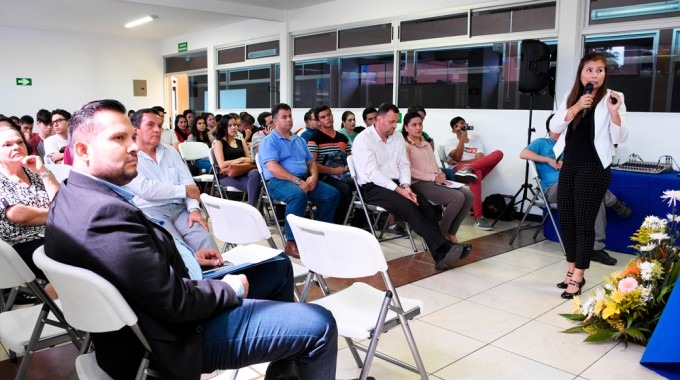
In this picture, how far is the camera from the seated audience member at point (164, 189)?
3.08 m

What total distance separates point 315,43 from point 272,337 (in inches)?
322

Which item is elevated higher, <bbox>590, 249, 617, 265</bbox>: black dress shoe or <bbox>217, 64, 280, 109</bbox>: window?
<bbox>217, 64, 280, 109</bbox>: window

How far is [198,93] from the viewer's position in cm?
1262

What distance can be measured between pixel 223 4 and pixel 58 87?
5.39m

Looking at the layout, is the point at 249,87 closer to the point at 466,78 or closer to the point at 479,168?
the point at 466,78

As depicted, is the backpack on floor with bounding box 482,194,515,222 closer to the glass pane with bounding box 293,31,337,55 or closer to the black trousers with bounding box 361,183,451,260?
the black trousers with bounding box 361,183,451,260

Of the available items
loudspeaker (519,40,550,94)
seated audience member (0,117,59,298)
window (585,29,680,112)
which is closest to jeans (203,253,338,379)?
seated audience member (0,117,59,298)

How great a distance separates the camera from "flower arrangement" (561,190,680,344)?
276 cm

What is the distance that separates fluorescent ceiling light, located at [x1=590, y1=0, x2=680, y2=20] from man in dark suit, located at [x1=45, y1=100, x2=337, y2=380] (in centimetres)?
543

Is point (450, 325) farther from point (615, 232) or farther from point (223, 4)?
point (223, 4)

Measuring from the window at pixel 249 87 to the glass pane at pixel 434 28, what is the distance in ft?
10.4

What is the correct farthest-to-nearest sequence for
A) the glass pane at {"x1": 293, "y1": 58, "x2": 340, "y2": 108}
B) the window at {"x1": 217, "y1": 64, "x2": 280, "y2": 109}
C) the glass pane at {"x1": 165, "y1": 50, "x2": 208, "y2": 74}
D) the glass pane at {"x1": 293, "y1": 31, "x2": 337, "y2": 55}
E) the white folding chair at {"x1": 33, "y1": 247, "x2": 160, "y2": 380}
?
the glass pane at {"x1": 165, "y1": 50, "x2": 208, "y2": 74}
the window at {"x1": 217, "y1": 64, "x2": 280, "y2": 109}
the glass pane at {"x1": 293, "y1": 58, "x2": 340, "y2": 108}
the glass pane at {"x1": 293, "y1": 31, "x2": 337, "y2": 55}
the white folding chair at {"x1": 33, "y1": 247, "x2": 160, "y2": 380}

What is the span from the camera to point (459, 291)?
3750 mm

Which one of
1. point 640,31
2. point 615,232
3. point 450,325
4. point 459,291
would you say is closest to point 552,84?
point 640,31
